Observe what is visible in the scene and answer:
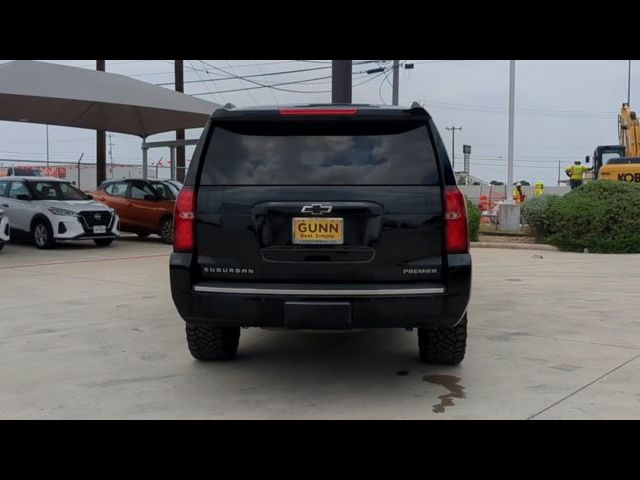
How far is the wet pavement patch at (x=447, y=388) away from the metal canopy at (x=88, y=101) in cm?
1324

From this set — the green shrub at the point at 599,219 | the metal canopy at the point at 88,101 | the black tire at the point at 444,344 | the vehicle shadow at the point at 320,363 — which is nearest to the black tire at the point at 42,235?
the metal canopy at the point at 88,101

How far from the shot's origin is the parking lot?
418 cm

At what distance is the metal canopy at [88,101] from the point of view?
48.1 feet

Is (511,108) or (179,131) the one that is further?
(179,131)

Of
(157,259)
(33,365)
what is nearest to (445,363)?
(33,365)

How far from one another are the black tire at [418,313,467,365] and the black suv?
733mm

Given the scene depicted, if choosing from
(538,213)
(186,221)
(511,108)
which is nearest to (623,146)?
(511,108)

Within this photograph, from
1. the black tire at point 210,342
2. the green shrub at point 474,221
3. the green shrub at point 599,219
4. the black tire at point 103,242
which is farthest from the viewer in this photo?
the green shrub at point 474,221

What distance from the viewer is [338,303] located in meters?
3.92

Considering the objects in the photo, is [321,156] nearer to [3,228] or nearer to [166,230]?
[3,228]

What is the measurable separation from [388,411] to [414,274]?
93cm

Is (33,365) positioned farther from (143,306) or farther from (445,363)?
(445,363)

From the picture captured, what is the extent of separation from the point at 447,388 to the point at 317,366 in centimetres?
112

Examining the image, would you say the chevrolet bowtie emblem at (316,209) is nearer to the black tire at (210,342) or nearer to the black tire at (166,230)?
the black tire at (210,342)
